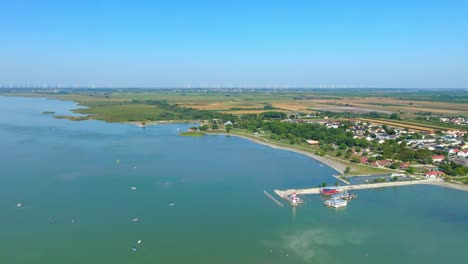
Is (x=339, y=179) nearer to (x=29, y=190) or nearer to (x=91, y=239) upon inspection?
(x=91, y=239)

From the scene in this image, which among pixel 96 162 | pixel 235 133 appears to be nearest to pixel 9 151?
pixel 96 162

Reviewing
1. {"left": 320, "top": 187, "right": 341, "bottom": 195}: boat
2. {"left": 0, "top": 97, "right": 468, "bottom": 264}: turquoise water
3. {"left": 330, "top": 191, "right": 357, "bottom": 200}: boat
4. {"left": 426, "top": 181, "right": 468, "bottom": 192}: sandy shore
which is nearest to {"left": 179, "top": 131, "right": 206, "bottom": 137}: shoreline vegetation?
{"left": 0, "top": 97, "right": 468, "bottom": 264}: turquoise water

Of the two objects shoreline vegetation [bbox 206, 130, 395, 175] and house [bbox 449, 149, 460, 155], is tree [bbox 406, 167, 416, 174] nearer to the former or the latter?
shoreline vegetation [bbox 206, 130, 395, 175]

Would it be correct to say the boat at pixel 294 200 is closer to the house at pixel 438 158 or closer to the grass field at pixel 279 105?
the house at pixel 438 158

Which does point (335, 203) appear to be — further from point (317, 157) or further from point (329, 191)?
point (317, 157)

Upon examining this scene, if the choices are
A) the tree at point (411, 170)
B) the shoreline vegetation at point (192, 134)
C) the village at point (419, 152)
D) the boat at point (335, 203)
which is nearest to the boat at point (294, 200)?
the boat at point (335, 203)

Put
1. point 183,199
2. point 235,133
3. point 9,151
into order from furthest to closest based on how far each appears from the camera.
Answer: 1. point 235,133
2. point 9,151
3. point 183,199

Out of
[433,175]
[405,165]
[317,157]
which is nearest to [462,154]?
[405,165]
